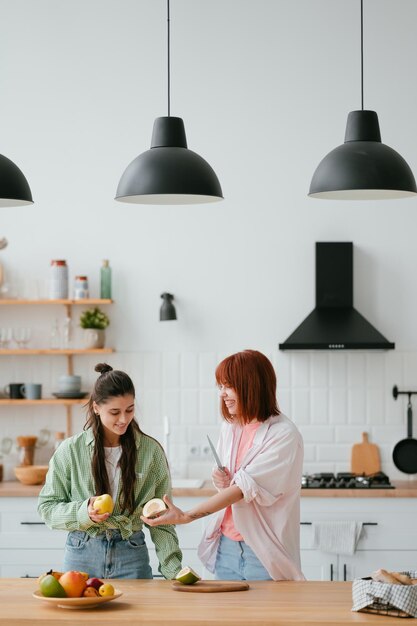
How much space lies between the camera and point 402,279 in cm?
621

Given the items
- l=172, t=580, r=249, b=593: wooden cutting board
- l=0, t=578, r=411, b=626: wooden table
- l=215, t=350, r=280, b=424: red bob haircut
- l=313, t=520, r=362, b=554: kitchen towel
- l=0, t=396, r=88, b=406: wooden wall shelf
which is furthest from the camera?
l=0, t=396, r=88, b=406: wooden wall shelf

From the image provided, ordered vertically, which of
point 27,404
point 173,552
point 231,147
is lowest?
point 173,552

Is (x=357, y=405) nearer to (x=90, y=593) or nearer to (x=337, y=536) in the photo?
(x=337, y=536)

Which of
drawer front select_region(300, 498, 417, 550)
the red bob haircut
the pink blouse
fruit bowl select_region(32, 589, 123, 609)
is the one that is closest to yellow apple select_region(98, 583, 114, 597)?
fruit bowl select_region(32, 589, 123, 609)

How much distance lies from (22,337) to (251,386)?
2.65 m

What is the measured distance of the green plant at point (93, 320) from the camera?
20.1 feet

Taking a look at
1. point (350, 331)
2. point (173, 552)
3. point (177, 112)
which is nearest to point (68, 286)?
point (177, 112)

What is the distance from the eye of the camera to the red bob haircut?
3867 millimetres

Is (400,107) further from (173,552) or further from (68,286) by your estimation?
(173,552)

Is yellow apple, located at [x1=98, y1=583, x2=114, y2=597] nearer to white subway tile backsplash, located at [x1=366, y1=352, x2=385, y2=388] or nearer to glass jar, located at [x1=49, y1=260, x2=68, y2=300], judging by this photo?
glass jar, located at [x1=49, y1=260, x2=68, y2=300]

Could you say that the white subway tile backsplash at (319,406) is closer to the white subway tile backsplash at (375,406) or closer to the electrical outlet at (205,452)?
the white subway tile backsplash at (375,406)

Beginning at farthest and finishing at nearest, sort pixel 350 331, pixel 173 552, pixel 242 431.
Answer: pixel 350 331
pixel 242 431
pixel 173 552

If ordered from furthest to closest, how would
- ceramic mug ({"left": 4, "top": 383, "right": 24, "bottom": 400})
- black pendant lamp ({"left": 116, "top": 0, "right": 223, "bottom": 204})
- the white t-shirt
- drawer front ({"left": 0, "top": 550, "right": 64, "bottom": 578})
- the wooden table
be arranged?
1. ceramic mug ({"left": 4, "top": 383, "right": 24, "bottom": 400})
2. drawer front ({"left": 0, "top": 550, "right": 64, "bottom": 578})
3. the white t-shirt
4. black pendant lamp ({"left": 116, "top": 0, "right": 223, "bottom": 204})
5. the wooden table

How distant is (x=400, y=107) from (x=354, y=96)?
29 centimetres
